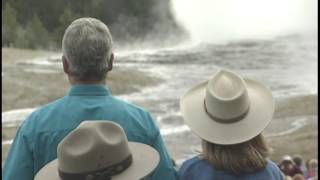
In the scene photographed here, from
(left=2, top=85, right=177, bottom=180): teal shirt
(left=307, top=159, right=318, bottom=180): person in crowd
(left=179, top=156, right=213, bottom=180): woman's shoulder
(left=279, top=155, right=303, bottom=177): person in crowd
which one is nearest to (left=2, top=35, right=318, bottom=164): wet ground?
(left=307, top=159, right=318, bottom=180): person in crowd

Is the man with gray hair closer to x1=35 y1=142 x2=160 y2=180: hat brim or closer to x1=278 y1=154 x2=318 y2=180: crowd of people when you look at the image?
x1=35 y1=142 x2=160 y2=180: hat brim

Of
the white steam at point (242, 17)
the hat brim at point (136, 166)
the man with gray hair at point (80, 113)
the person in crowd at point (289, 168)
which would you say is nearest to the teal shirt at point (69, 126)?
the man with gray hair at point (80, 113)

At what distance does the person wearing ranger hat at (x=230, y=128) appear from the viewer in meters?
2.24

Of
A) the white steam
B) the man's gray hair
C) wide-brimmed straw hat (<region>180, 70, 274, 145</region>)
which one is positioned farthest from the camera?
the white steam

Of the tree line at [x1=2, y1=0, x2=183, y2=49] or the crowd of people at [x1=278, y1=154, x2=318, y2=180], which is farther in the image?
the tree line at [x1=2, y1=0, x2=183, y2=49]

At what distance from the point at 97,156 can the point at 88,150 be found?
0.10 feet

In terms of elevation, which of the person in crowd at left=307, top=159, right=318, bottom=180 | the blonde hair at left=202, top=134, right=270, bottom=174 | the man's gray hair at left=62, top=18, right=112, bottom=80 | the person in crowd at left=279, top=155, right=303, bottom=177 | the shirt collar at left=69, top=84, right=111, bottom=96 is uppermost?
the man's gray hair at left=62, top=18, right=112, bottom=80

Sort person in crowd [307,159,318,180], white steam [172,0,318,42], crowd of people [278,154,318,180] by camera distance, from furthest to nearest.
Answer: white steam [172,0,318,42] < person in crowd [307,159,318,180] < crowd of people [278,154,318,180]

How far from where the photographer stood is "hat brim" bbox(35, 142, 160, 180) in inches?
79.4

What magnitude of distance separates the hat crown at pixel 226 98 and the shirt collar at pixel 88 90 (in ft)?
1.08

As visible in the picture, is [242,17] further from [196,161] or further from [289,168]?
[196,161]

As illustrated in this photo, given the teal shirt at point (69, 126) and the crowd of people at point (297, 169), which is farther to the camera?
the crowd of people at point (297, 169)

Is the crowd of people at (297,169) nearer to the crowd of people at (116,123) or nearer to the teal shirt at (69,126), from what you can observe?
the crowd of people at (116,123)

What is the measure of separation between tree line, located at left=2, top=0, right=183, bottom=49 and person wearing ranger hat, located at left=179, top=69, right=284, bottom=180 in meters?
21.8
